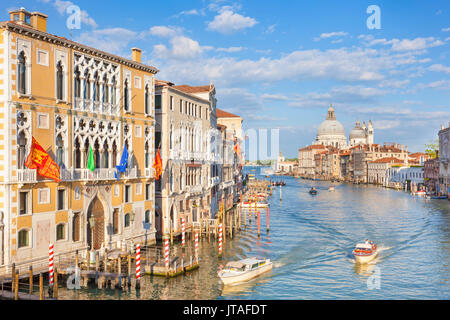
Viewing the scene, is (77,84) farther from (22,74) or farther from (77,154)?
(77,154)

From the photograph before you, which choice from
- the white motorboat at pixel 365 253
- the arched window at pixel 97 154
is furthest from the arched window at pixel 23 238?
the white motorboat at pixel 365 253

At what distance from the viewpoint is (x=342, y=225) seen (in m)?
39.4

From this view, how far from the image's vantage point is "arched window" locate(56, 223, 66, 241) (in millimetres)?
19734

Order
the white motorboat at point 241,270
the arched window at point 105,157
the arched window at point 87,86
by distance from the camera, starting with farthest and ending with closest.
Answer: the arched window at point 105,157 → the arched window at point 87,86 → the white motorboat at point 241,270

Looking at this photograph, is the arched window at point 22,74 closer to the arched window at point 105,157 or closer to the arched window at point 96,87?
the arched window at point 96,87

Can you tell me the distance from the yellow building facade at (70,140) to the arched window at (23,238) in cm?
4

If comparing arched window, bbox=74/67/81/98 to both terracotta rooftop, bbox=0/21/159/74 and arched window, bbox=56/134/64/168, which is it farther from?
arched window, bbox=56/134/64/168

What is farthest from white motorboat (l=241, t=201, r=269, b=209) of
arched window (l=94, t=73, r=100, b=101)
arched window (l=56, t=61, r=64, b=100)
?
arched window (l=56, t=61, r=64, b=100)

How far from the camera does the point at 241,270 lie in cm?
2106

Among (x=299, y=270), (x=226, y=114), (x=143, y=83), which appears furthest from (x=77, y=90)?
(x=226, y=114)

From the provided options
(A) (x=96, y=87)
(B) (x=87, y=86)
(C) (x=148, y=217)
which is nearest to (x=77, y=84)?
(B) (x=87, y=86)

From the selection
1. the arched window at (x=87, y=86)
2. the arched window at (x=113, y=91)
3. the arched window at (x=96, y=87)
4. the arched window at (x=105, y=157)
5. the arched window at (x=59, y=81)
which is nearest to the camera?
the arched window at (x=59, y=81)

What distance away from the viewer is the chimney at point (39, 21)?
19.5 m

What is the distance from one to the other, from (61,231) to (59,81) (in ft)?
21.2
